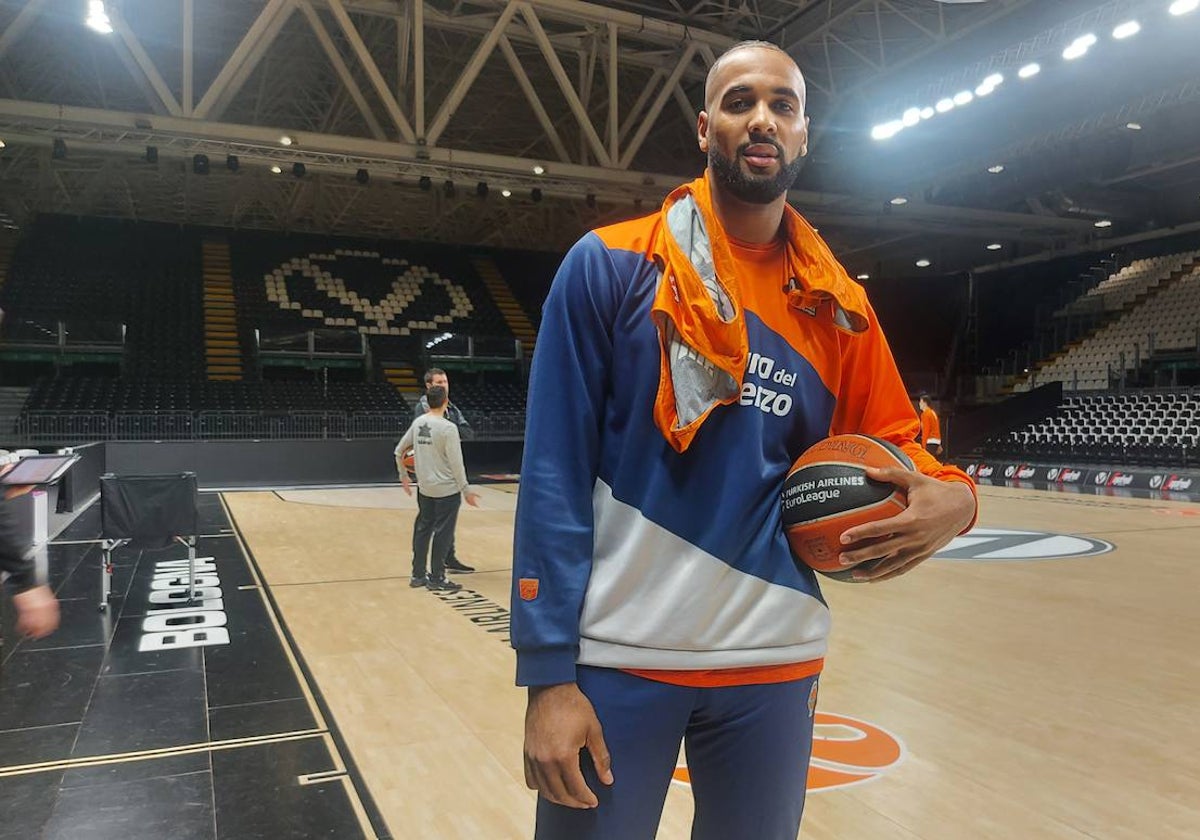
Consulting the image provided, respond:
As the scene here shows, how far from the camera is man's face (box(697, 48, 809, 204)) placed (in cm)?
154

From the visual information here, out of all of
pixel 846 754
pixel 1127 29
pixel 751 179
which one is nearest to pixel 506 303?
pixel 1127 29

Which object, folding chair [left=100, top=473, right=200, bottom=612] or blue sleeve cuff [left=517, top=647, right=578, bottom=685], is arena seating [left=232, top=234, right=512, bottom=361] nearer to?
folding chair [left=100, top=473, right=200, bottom=612]

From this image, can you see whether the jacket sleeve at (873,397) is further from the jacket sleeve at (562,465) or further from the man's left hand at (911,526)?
the jacket sleeve at (562,465)

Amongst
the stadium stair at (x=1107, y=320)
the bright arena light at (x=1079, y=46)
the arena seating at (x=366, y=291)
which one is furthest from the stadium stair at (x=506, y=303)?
the bright arena light at (x=1079, y=46)

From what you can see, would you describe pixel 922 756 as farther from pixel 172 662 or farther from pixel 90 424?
pixel 90 424

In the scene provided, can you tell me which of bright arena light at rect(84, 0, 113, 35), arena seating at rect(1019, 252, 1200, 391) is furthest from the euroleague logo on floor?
arena seating at rect(1019, 252, 1200, 391)

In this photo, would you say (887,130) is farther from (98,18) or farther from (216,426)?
(216,426)

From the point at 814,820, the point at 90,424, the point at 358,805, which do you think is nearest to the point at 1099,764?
the point at 814,820

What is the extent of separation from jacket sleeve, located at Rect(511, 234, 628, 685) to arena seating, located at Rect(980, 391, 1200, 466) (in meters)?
19.3

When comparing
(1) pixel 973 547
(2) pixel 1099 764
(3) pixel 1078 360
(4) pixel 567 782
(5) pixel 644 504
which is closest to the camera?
(4) pixel 567 782

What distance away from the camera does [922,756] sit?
11.8 ft

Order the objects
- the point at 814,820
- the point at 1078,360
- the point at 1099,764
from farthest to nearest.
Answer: the point at 1078,360 < the point at 1099,764 < the point at 814,820

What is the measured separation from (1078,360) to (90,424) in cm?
2403

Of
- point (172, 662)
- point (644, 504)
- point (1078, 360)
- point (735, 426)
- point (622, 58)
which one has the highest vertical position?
point (622, 58)
